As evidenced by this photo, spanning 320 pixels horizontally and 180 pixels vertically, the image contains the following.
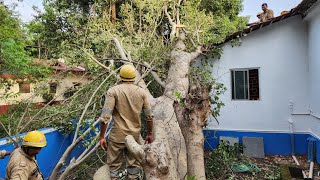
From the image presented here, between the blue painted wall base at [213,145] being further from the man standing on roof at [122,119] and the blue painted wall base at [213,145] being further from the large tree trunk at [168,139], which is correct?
the large tree trunk at [168,139]

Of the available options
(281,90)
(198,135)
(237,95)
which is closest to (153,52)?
(237,95)

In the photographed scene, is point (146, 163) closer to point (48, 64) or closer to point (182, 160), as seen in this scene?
point (182, 160)

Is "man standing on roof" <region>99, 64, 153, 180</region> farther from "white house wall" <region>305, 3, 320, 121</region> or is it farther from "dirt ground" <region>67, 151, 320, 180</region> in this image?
"white house wall" <region>305, 3, 320, 121</region>

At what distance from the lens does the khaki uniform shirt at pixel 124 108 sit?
4.08m

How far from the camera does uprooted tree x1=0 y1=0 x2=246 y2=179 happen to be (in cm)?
395

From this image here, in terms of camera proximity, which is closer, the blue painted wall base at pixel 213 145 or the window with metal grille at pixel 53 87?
the blue painted wall base at pixel 213 145

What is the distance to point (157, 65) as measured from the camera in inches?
306

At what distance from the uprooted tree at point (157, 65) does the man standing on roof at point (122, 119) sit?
452 millimetres

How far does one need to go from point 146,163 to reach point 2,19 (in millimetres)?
9168

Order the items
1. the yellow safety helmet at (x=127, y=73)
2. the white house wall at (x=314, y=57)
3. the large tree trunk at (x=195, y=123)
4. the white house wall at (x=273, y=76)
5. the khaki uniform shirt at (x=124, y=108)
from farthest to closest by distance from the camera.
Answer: the white house wall at (x=273, y=76), the white house wall at (x=314, y=57), the yellow safety helmet at (x=127, y=73), the khaki uniform shirt at (x=124, y=108), the large tree trunk at (x=195, y=123)

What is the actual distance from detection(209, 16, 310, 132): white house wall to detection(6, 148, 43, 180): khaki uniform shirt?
23.4 feet

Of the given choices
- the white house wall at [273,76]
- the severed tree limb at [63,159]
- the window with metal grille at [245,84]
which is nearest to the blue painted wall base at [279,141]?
the white house wall at [273,76]

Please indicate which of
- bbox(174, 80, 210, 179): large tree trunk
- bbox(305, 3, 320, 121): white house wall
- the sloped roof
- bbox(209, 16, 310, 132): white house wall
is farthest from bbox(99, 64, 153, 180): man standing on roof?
bbox(209, 16, 310, 132): white house wall

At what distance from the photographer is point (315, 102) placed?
24.9 feet
